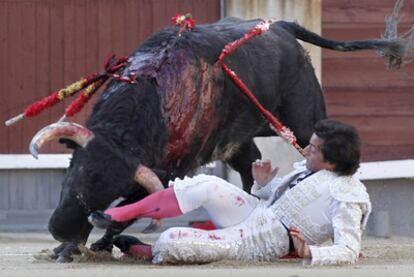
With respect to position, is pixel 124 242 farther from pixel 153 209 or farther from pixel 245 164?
pixel 245 164

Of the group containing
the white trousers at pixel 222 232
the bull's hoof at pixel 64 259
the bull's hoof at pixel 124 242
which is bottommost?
the bull's hoof at pixel 64 259

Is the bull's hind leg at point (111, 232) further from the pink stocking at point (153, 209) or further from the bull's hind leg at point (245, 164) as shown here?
the bull's hind leg at point (245, 164)

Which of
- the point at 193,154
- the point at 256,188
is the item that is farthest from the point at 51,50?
the point at 256,188

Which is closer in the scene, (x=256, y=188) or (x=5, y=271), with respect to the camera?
(x=5, y=271)

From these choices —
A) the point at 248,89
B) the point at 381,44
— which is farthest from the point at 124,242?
the point at 381,44

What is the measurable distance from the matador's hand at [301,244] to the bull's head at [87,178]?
0.83 m

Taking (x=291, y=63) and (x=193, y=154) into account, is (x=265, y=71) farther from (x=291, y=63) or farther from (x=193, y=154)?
(x=193, y=154)

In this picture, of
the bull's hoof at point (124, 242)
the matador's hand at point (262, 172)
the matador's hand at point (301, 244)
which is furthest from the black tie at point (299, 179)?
the bull's hoof at point (124, 242)

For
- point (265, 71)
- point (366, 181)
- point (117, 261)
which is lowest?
point (366, 181)

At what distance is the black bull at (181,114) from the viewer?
6.84 meters

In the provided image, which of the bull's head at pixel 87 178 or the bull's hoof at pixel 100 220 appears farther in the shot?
the bull's head at pixel 87 178

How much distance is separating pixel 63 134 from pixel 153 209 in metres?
0.69

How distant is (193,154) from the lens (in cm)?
762

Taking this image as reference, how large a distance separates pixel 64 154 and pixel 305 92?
3.13m
